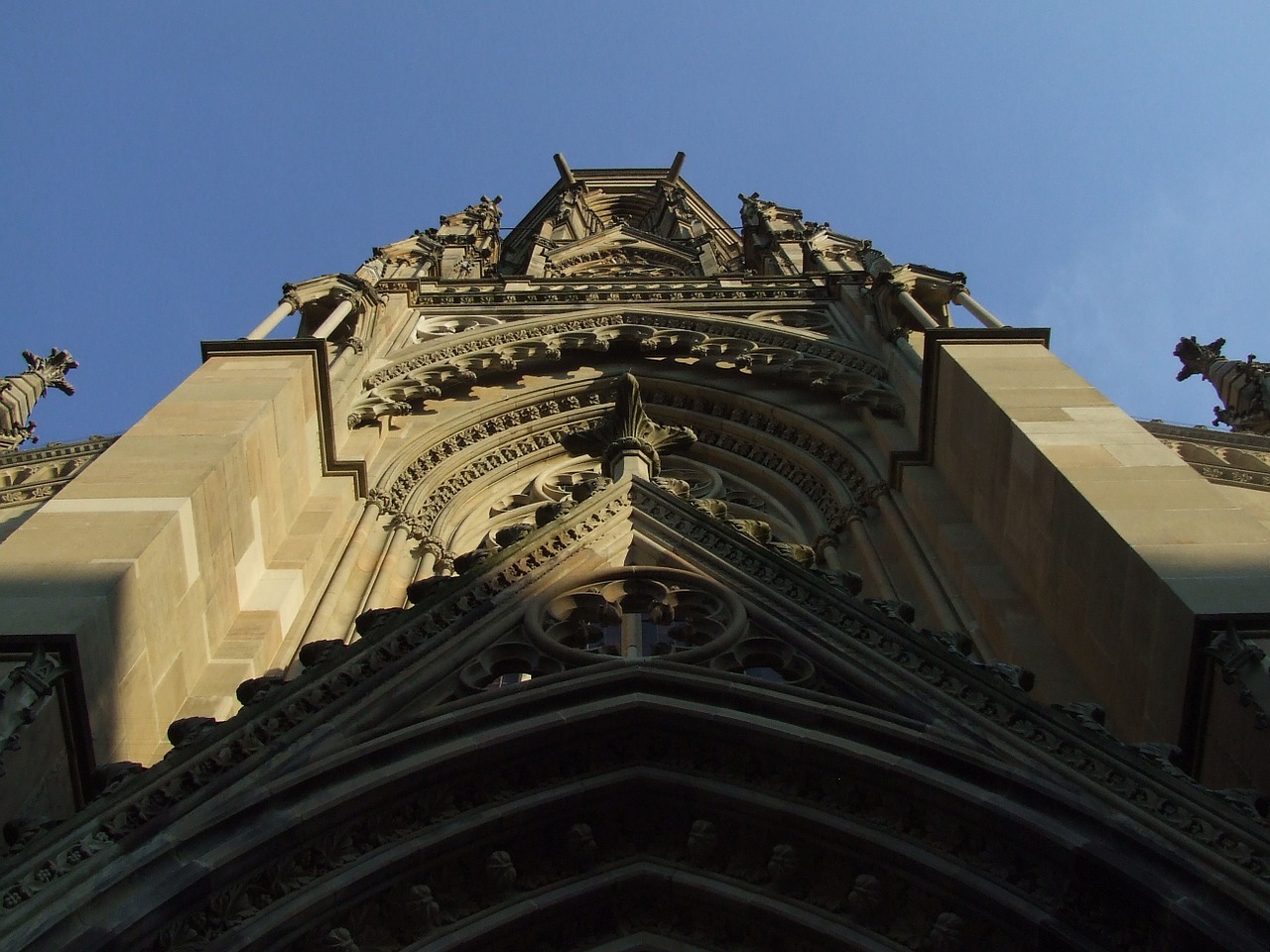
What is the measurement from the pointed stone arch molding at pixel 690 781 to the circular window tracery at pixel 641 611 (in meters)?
0.39

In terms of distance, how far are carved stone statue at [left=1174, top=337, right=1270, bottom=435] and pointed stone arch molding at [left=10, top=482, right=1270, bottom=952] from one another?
11913 mm

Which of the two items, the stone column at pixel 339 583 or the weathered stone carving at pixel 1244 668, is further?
the stone column at pixel 339 583

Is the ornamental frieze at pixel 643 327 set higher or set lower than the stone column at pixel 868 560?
higher

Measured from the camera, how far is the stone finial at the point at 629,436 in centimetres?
1217

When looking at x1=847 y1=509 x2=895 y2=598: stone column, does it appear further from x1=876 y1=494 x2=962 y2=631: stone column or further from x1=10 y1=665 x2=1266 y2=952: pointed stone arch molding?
x1=10 y1=665 x2=1266 y2=952: pointed stone arch molding

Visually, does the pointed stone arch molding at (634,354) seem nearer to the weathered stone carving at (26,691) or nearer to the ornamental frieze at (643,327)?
the ornamental frieze at (643,327)

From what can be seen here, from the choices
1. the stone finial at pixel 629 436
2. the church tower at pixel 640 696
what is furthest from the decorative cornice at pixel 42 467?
the stone finial at pixel 629 436

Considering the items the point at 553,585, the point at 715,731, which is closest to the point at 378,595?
the point at 553,585

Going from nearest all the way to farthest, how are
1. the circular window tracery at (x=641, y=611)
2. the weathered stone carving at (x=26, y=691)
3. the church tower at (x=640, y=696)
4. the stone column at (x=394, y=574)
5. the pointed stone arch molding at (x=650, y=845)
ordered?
the pointed stone arch molding at (x=650, y=845), the church tower at (x=640, y=696), the weathered stone carving at (x=26, y=691), the circular window tracery at (x=641, y=611), the stone column at (x=394, y=574)

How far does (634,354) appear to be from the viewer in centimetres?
1825

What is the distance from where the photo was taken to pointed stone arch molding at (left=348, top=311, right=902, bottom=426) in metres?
15.6

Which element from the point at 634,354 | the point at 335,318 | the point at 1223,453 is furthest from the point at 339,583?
the point at 1223,453

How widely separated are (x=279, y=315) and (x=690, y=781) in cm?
1048

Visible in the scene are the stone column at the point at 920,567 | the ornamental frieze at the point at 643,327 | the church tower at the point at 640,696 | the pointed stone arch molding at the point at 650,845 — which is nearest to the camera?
the pointed stone arch molding at the point at 650,845
